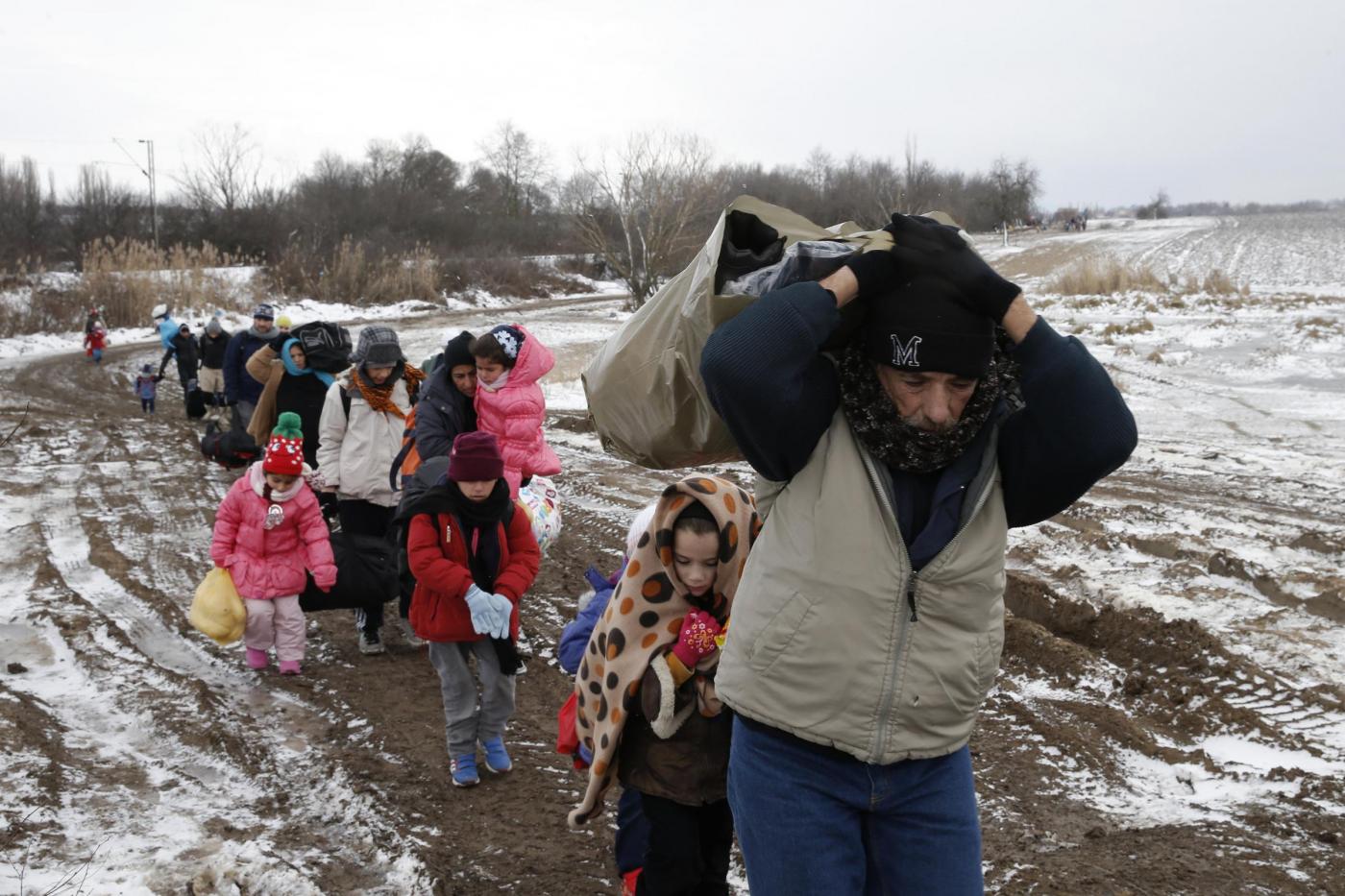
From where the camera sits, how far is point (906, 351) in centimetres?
219

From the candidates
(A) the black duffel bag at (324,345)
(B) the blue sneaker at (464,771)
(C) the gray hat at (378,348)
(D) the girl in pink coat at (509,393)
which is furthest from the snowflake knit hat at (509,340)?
(B) the blue sneaker at (464,771)

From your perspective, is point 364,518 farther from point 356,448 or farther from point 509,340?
point 509,340

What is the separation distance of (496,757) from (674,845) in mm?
1976

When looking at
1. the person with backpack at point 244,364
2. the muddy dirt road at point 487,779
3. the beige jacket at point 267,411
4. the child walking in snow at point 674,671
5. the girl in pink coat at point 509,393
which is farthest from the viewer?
the person with backpack at point 244,364

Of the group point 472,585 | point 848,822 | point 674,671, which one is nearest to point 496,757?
point 472,585

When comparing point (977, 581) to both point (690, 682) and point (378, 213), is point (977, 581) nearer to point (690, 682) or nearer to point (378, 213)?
point (690, 682)

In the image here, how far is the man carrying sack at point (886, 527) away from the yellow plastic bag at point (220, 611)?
16.0ft

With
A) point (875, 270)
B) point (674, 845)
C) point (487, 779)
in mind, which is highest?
point (875, 270)

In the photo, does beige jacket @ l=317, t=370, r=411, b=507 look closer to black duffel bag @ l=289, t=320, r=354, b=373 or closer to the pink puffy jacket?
the pink puffy jacket

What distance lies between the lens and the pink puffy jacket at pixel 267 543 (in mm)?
6461

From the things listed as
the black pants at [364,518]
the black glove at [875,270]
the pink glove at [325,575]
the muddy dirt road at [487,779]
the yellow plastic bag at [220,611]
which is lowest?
the muddy dirt road at [487,779]

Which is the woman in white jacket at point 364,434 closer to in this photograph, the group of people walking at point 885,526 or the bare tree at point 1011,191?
the group of people walking at point 885,526

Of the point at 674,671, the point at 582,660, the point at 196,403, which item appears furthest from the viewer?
the point at 196,403

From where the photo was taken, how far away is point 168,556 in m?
8.95
